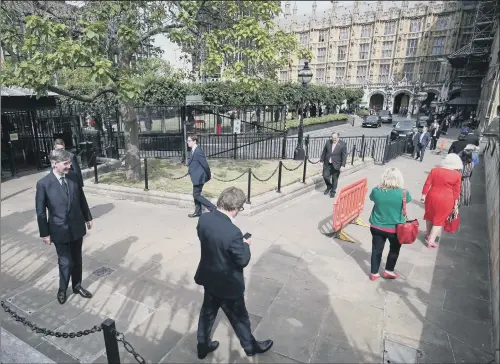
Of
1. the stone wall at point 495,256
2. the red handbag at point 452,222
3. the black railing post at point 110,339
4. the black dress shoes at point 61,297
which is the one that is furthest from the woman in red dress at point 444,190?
the black dress shoes at point 61,297

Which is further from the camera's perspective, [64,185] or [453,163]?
[453,163]

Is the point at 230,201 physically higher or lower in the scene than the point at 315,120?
higher

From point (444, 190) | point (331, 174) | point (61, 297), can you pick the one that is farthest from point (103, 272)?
point (331, 174)

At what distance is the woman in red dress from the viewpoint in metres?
5.24

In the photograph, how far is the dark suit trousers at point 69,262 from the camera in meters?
3.86

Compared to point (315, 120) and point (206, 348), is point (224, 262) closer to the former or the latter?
point (206, 348)

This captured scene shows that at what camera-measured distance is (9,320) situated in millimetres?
3727

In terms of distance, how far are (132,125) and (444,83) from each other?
56388 mm

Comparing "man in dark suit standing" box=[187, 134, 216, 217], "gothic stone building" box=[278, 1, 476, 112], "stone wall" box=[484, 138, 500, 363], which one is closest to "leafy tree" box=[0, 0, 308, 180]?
"man in dark suit standing" box=[187, 134, 216, 217]

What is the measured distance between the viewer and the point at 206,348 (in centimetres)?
312

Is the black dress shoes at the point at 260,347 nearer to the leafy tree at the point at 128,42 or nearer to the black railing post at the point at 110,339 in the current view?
the black railing post at the point at 110,339

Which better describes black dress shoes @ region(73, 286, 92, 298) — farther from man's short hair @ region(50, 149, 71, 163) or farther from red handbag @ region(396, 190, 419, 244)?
red handbag @ region(396, 190, 419, 244)

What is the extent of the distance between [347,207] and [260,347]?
3665mm

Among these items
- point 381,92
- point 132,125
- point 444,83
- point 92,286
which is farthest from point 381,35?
point 92,286
